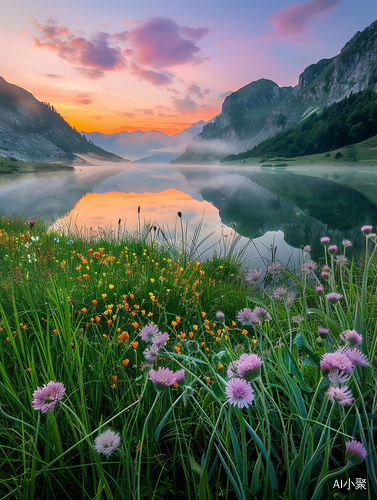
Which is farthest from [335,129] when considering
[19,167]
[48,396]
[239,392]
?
[48,396]

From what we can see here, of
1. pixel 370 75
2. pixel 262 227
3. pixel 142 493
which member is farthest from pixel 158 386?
pixel 370 75

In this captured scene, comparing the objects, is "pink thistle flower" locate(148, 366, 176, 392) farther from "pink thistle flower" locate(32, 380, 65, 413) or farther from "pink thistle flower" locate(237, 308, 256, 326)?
"pink thistle flower" locate(237, 308, 256, 326)

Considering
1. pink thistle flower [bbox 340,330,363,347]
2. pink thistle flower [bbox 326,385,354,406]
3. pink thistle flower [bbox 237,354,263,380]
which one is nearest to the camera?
pink thistle flower [bbox 326,385,354,406]

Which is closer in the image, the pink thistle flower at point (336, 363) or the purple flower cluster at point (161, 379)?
the pink thistle flower at point (336, 363)

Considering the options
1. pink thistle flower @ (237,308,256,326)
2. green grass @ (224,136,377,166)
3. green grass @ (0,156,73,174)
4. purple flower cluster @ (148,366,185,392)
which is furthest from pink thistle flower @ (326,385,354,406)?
green grass @ (224,136,377,166)

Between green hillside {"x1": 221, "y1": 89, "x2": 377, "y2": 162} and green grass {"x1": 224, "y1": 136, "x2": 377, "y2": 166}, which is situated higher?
green hillside {"x1": 221, "y1": 89, "x2": 377, "y2": 162}

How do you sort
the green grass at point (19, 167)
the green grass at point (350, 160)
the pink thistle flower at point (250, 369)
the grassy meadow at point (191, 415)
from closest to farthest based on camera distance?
the pink thistle flower at point (250, 369) → the grassy meadow at point (191, 415) → the green grass at point (19, 167) → the green grass at point (350, 160)

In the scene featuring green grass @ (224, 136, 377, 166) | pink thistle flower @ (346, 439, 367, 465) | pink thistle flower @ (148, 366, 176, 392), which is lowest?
pink thistle flower @ (346, 439, 367, 465)

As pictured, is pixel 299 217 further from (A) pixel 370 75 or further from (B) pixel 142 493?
(A) pixel 370 75

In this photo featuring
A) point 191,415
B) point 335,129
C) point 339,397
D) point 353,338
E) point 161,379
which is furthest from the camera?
point 335,129

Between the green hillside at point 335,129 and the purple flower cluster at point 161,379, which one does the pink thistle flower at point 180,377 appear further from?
the green hillside at point 335,129

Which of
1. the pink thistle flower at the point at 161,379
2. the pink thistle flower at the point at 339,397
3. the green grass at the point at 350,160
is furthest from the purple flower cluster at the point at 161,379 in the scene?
the green grass at the point at 350,160

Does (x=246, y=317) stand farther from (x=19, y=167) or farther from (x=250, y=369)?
(x=19, y=167)

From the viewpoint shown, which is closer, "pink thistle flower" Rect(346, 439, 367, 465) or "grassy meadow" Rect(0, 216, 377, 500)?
"pink thistle flower" Rect(346, 439, 367, 465)
